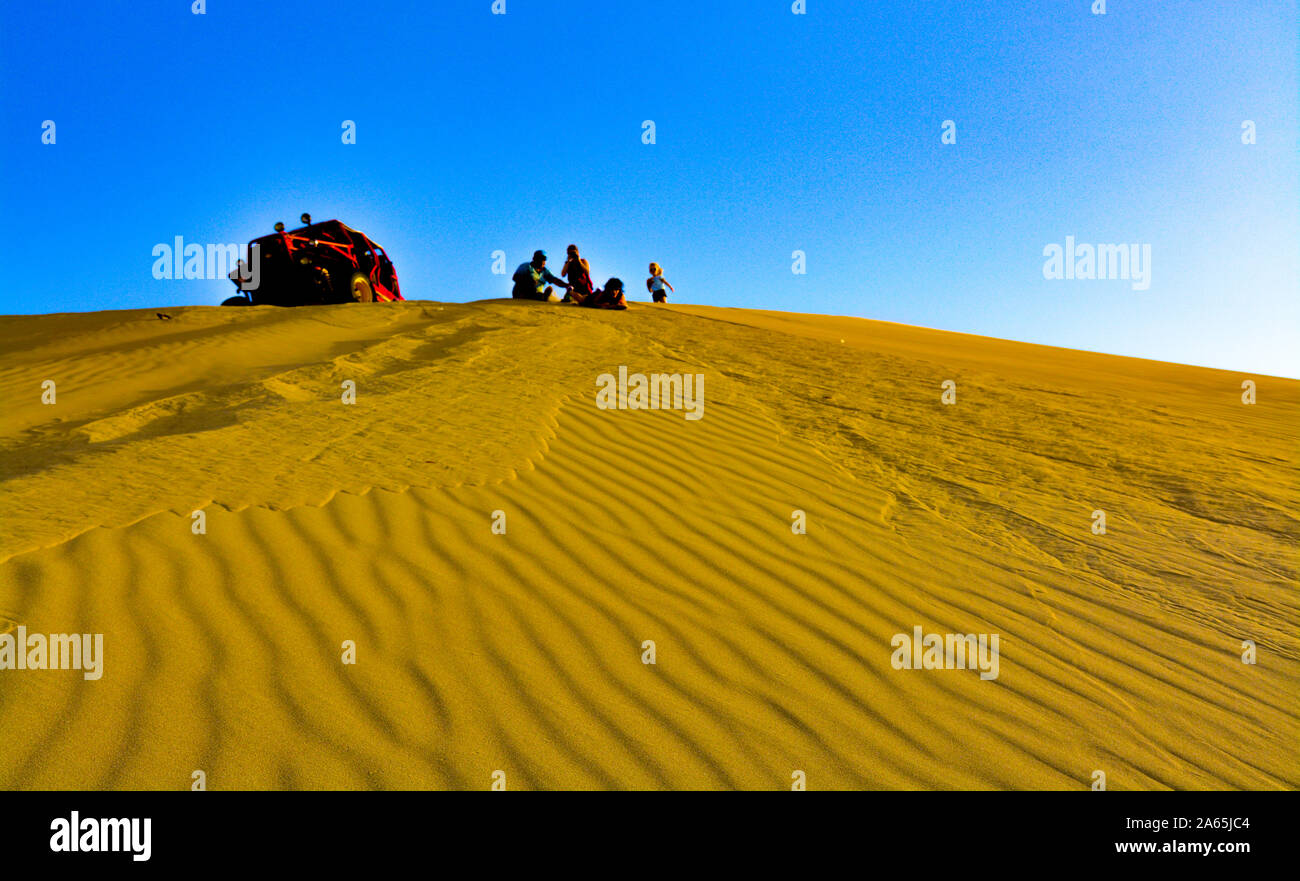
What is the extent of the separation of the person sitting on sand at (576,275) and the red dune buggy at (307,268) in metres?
3.66

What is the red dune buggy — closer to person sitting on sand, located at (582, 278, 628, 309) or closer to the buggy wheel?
the buggy wheel

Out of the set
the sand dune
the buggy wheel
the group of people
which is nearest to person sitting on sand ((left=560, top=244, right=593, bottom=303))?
the group of people

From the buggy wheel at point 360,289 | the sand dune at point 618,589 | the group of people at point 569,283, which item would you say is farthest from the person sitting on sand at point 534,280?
the sand dune at point 618,589

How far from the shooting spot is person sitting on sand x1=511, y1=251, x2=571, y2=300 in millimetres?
13070

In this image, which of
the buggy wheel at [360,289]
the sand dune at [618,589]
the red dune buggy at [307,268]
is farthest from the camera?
the buggy wheel at [360,289]

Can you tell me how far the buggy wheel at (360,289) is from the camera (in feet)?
41.0

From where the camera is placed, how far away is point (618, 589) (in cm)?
349

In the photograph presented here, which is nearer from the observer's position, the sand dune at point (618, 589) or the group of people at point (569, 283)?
the sand dune at point (618, 589)

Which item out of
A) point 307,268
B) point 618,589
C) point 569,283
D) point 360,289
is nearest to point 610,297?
point 569,283

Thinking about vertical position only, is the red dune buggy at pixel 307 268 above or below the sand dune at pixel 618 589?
above

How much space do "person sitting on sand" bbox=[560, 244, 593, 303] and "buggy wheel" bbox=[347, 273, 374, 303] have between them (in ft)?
11.8

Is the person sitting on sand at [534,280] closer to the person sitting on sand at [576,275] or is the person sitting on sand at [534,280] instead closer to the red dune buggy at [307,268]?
the person sitting on sand at [576,275]

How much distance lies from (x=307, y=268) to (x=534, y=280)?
12.9ft
